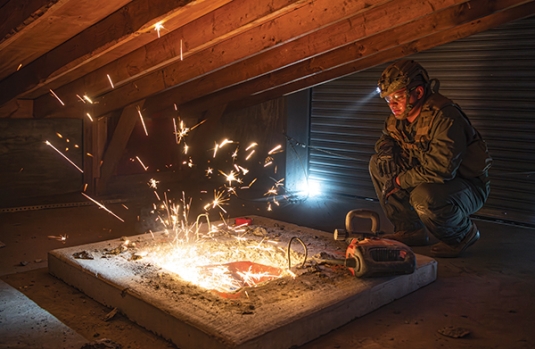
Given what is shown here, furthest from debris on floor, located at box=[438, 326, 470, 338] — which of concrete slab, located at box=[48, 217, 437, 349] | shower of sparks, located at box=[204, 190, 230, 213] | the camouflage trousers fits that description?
shower of sparks, located at box=[204, 190, 230, 213]

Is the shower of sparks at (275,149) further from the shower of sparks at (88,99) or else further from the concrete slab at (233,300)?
the concrete slab at (233,300)

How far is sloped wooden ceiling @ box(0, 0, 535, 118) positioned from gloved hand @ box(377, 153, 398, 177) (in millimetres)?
1216

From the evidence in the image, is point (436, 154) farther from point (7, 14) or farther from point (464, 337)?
point (7, 14)

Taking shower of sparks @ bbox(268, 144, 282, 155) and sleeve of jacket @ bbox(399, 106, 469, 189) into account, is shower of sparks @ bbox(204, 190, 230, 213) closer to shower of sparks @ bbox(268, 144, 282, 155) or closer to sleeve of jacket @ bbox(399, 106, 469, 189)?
shower of sparks @ bbox(268, 144, 282, 155)

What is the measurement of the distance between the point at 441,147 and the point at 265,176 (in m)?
4.57

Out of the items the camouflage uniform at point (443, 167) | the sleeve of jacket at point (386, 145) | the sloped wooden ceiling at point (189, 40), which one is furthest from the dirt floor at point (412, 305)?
the sloped wooden ceiling at point (189, 40)

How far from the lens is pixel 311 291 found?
371cm

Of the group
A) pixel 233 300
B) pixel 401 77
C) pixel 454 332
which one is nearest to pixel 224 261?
pixel 233 300

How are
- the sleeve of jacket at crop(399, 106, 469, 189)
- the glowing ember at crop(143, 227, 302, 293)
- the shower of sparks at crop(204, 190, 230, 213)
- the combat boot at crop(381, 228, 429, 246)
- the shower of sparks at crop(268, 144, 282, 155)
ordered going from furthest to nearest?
1. the shower of sparks at crop(268, 144, 282, 155)
2. the shower of sparks at crop(204, 190, 230, 213)
3. the combat boot at crop(381, 228, 429, 246)
4. the sleeve of jacket at crop(399, 106, 469, 189)
5. the glowing ember at crop(143, 227, 302, 293)

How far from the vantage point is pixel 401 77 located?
4.95 metres

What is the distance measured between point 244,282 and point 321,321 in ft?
3.08

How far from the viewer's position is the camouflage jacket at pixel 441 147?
480 cm

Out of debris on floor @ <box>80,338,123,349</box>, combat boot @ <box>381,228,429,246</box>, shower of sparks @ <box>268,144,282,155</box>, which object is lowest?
debris on floor @ <box>80,338,123,349</box>

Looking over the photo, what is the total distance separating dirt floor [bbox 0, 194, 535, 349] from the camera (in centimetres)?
337
